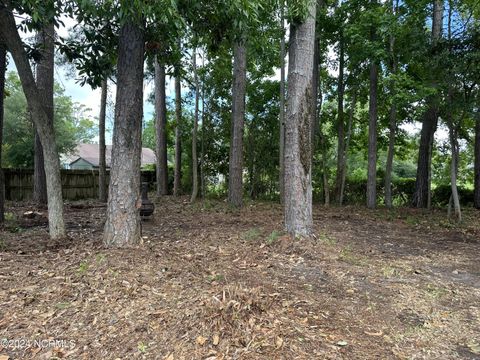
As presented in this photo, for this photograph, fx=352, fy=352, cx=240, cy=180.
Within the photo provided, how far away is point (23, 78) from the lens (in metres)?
4.34

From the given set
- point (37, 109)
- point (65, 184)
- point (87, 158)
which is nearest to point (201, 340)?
point (37, 109)

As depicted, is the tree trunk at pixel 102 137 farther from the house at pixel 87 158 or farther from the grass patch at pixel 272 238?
the house at pixel 87 158

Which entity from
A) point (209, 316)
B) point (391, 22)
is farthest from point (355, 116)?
point (209, 316)

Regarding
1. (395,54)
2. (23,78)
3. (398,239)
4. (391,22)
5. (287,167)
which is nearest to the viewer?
(23,78)

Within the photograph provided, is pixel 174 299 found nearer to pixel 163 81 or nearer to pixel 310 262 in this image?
pixel 310 262

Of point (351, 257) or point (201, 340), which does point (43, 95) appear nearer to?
point (351, 257)

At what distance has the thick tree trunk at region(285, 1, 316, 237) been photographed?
4734 millimetres

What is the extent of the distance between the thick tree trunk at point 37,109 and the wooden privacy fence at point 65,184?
7.46m

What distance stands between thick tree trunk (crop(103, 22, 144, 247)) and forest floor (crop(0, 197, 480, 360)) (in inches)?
12.4

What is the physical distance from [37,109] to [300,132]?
11.0 ft

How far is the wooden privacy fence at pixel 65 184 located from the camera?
Result: 423 inches

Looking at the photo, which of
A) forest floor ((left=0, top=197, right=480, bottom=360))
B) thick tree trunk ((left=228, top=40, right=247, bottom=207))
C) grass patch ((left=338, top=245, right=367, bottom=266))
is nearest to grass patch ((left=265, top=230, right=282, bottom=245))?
forest floor ((left=0, top=197, right=480, bottom=360))

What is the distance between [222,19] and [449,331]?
4.10m

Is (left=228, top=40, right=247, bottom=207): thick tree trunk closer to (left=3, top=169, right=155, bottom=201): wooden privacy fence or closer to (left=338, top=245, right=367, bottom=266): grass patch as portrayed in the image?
(left=338, top=245, right=367, bottom=266): grass patch
